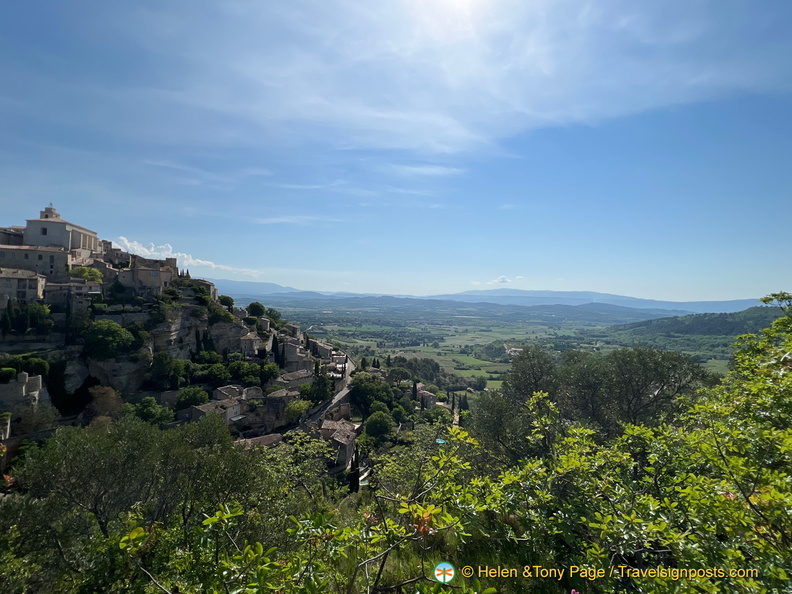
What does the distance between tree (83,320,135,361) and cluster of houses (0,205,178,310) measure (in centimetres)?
435

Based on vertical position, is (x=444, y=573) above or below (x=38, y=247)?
below

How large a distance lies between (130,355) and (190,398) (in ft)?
26.7

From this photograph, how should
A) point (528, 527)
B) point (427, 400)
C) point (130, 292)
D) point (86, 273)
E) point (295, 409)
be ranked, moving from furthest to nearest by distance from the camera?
point (427, 400) < point (130, 292) < point (86, 273) < point (295, 409) < point (528, 527)

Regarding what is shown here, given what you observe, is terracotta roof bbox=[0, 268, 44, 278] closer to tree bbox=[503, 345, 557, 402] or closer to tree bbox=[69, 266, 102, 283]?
tree bbox=[69, 266, 102, 283]

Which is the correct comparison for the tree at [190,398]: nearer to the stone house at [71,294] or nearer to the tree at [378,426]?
the stone house at [71,294]

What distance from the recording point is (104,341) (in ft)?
117

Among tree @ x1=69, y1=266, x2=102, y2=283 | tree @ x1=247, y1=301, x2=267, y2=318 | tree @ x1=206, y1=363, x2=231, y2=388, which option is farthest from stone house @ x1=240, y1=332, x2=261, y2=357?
tree @ x1=69, y1=266, x2=102, y2=283

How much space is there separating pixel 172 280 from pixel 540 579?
56.3 m

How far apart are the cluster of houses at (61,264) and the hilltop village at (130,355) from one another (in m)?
0.13

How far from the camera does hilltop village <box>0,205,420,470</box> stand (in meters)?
33.0

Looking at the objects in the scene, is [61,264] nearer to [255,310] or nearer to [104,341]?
[104,341]

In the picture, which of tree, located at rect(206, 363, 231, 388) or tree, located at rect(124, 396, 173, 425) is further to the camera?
tree, located at rect(206, 363, 231, 388)

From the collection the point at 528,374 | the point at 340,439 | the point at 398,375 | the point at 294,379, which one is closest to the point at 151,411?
the point at 294,379

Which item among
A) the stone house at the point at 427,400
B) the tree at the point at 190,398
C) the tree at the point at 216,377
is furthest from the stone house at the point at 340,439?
the stone house at the point at 427,400
